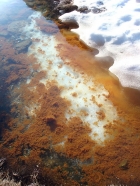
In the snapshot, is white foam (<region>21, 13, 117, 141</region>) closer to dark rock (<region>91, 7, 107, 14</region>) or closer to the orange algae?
the orange algae

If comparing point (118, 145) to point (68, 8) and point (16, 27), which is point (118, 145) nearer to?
point (16, 27)

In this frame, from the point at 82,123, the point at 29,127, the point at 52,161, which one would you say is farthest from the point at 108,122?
the point at 29,127

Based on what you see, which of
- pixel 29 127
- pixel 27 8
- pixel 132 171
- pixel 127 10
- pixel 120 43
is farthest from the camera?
pixel 27 8

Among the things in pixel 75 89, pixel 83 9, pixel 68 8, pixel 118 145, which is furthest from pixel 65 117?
pixel 68 8

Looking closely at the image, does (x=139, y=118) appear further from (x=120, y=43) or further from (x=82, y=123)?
(x=120, y=43)

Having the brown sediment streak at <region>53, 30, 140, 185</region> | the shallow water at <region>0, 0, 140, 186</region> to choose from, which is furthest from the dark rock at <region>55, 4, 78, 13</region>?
the brown sediment streak at <region>53, 30, 140, 185</region>

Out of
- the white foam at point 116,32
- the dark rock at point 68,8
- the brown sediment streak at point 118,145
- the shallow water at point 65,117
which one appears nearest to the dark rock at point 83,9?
the white foam at point 116,32
